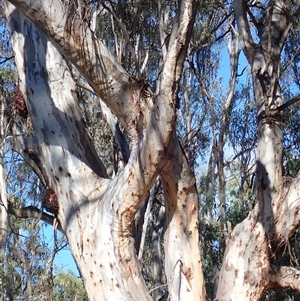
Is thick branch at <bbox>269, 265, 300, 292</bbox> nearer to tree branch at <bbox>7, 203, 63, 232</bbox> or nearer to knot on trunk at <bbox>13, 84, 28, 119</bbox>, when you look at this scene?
tree branch at <bbox>7, 203, 63, 232</bbox>

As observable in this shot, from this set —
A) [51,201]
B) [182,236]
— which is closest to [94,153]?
[51,201]

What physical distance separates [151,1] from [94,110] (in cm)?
219

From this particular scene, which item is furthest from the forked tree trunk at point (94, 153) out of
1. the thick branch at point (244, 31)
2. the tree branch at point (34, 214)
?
the thick branch at point (244, 31)

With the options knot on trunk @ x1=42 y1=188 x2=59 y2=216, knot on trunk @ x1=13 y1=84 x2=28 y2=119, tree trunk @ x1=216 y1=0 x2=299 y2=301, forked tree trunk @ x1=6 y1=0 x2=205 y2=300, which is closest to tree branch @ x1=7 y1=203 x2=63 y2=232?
knot on trunk @ x1=42 y1=188 x2=59 y2=216

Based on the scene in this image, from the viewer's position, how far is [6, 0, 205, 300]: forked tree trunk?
10.4ft

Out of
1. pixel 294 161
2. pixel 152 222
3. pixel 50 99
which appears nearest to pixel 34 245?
pixel 152 222

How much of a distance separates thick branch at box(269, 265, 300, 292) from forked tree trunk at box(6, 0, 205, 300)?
71cm

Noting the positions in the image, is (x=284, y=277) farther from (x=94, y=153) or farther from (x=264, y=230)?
(x=94, y=153)

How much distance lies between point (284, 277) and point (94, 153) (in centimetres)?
162

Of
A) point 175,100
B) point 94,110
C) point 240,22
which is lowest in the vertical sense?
point 175,100

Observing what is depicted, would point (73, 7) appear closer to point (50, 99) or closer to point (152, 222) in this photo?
point (50, 99)

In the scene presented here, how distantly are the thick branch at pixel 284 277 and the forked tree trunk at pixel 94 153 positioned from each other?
0.71m

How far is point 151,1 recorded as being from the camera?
775 cm

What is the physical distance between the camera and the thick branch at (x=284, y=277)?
418 cm
